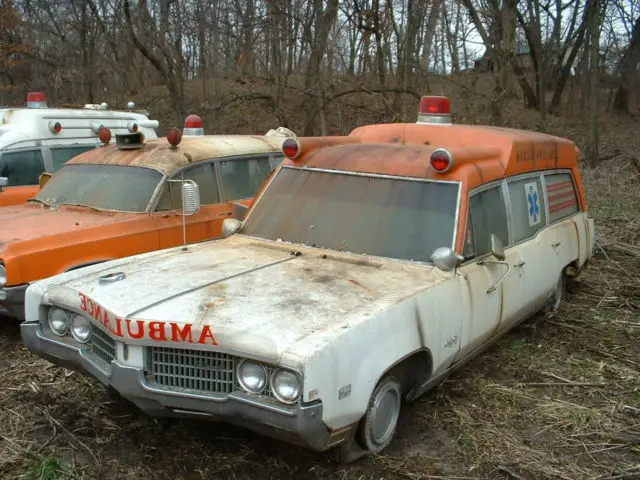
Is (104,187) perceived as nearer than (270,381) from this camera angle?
No

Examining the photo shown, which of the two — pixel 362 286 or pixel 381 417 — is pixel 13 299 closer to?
pixel 362 286

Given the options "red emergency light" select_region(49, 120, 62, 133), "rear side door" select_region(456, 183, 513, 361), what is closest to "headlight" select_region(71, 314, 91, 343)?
"rear side door" select_region(456, 183, 513, 361)

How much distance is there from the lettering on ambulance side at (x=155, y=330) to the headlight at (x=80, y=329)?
1.20ft

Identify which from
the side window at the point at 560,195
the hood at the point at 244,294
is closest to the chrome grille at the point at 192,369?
the hood at the point at 244,294

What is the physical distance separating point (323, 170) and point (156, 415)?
89.7 inches

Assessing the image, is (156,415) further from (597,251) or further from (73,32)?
(73,32)

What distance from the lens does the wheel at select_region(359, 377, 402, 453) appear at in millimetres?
3527

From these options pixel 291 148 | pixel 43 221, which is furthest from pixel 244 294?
pixel 43 221

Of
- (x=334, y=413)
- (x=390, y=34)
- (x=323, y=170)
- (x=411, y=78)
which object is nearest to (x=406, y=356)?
(x=334, y=413)

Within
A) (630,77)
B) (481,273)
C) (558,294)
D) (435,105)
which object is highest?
(630,77)

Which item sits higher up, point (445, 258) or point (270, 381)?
point (445, 258)

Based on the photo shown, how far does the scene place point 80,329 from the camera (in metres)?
3.74

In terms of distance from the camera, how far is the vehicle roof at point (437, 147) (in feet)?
15.2

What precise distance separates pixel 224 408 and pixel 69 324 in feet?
4.02
